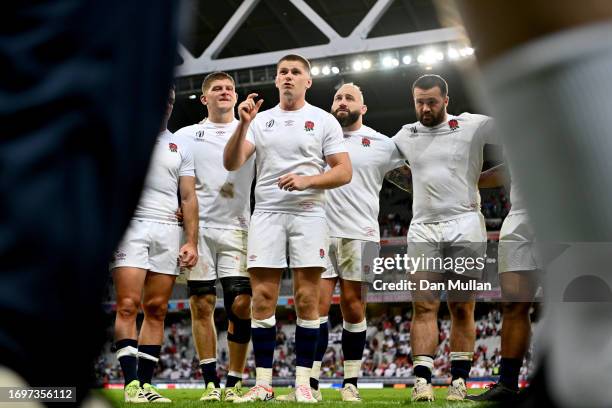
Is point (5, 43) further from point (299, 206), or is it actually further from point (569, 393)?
point (299, 206)

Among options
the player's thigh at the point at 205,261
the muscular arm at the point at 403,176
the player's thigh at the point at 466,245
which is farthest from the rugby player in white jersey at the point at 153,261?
the player's thigh at the point at 466,245

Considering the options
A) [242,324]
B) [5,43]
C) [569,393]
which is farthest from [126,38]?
[242,324]

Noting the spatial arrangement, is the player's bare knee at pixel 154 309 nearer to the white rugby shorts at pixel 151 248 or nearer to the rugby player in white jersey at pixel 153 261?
the rugby player in white jersey at pixel 153 261

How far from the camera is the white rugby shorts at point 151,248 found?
5.33 m

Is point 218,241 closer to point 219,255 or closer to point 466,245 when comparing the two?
point 219,255

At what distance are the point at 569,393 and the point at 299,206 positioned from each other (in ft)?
15.3

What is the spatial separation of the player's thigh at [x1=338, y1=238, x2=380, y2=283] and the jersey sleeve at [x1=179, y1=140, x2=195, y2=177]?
55.9 inches

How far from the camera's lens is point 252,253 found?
521cm

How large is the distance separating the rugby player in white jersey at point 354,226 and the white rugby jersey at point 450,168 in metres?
0.47

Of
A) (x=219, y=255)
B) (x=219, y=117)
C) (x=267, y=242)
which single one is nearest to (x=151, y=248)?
(x=219, y=255)

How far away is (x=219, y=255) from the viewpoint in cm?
621

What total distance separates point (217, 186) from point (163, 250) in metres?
0.91

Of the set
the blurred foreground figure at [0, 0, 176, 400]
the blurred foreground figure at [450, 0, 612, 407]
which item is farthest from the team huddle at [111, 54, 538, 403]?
the blurred foreground figure at [0, 0, 176, 400]

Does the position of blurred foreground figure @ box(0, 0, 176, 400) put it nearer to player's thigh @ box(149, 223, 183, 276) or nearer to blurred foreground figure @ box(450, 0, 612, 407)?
blurred foreground figure @ box(450, 0, 612, 407)
